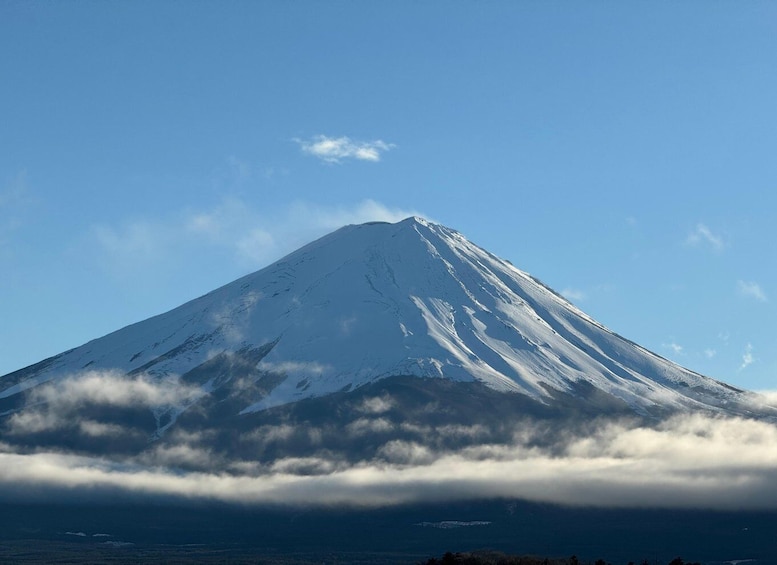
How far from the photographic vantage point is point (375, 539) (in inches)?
7347

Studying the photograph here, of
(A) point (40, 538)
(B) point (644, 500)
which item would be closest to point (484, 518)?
(B) point (644, 500)

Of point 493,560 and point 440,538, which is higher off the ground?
point 440,538

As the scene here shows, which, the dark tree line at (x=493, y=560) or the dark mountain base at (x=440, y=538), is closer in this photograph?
the dark tree line at (x=493, y=560)

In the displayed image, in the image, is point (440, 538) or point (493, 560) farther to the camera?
point (440, 538)

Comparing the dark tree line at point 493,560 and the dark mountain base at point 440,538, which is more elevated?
the dark mountain base at point 440,538

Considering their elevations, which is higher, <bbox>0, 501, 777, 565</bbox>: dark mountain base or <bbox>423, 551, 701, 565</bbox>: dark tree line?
<bbox>0, 501, 777, 565</bbox>: dark mountain base

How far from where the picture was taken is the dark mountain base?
171625mm

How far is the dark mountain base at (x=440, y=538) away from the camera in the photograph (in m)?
172

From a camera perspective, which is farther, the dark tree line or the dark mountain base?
the dark mountain base

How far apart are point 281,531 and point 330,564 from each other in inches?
1103

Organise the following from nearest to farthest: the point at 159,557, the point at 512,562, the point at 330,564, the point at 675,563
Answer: the point at 675,563 < the point at 512,562 < the point at 330,564 < the point at 159,557

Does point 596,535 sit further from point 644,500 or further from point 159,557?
point 159,557

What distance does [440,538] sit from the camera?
597 ft

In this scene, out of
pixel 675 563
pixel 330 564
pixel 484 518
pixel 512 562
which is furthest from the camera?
pixel 484 518
